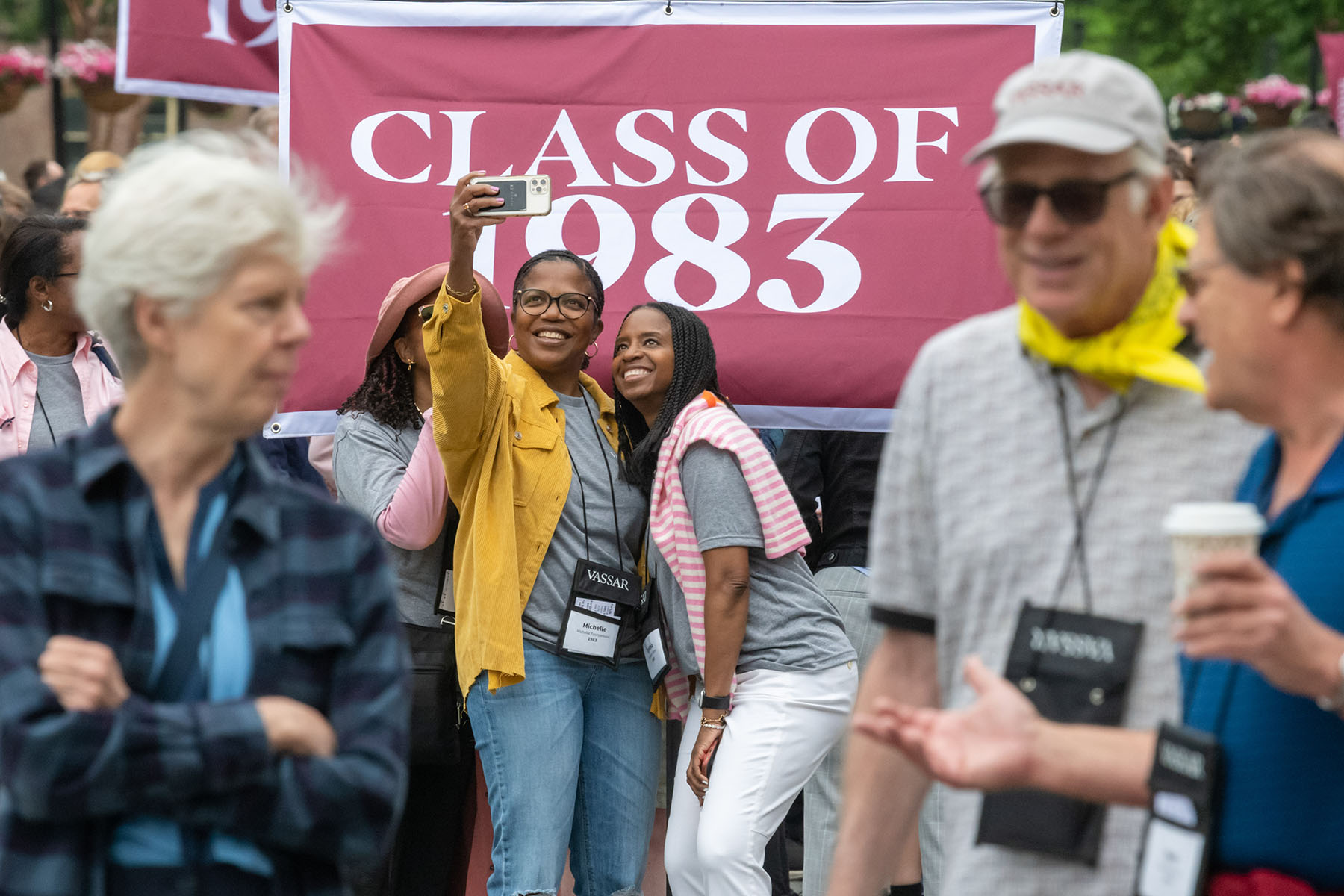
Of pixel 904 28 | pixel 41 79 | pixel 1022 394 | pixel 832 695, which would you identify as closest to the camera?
pixel 1022 394

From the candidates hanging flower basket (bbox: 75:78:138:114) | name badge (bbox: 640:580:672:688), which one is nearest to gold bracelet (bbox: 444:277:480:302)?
name badge (bbox: 640:580:672:688)

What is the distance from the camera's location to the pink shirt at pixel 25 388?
494 cm

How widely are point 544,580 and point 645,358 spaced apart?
82cm

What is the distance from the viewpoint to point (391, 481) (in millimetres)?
4949

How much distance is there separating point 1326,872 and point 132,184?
1.76m

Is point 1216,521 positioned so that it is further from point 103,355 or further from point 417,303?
point 103,355

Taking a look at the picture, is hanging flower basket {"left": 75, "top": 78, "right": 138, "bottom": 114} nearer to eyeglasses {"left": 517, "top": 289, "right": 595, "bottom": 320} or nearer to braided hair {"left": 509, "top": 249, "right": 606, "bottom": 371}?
braided hair {"left": 509, "top": 249, "right": 606, "bottom": 371}

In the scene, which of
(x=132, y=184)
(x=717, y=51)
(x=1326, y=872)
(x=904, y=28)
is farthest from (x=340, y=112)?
(x=1326, y=872)

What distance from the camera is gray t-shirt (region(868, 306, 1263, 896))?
218 centimetres

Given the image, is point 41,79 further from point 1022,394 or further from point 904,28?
point 1022,394

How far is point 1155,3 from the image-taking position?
19.0 meters

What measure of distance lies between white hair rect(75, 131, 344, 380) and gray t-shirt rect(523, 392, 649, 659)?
2.67 m

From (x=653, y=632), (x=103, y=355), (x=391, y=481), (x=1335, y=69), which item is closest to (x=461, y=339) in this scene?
(x=391, y=481)

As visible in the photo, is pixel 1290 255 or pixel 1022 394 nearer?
pixel 1290 255
